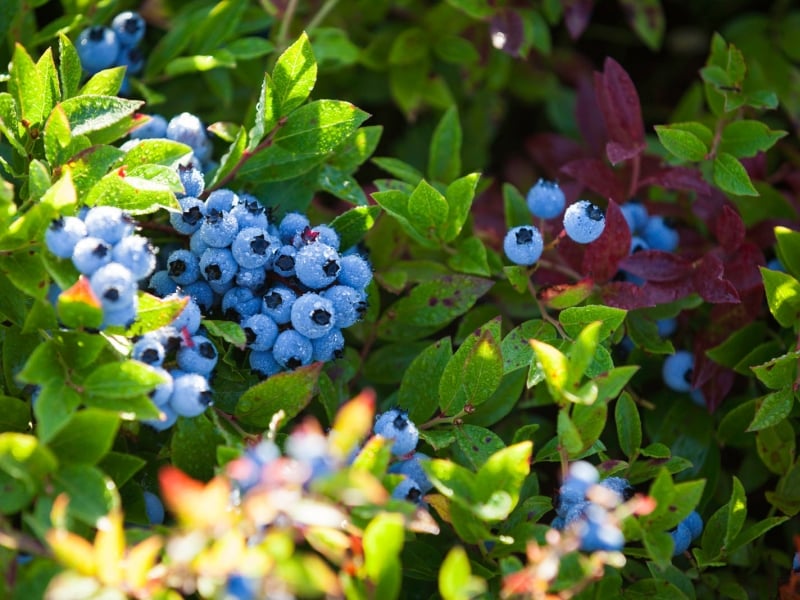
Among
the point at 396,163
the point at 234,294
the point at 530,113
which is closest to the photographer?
the point at 234,294

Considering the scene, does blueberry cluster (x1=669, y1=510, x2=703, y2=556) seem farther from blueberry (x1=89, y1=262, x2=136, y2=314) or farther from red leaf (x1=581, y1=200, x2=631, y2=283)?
blueberry (x1=89, y1=262, x2=136, y2=314)

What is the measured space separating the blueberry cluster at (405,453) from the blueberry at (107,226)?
514 mm

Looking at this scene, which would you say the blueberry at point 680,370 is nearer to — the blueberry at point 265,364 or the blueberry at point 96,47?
the blueberry at point 265,364

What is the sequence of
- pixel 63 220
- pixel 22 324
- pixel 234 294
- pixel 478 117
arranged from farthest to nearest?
pixel 478 117
pixel 234 294
pixel 22 324
pixel 63 220

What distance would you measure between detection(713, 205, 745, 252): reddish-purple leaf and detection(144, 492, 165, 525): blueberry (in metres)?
1.27

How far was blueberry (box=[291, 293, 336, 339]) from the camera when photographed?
1.54 meters

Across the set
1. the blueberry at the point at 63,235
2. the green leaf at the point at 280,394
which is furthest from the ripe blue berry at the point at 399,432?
the blueberry at the point at 63,235

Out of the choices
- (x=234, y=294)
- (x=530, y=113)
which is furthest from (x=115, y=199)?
(x=530, y=113)

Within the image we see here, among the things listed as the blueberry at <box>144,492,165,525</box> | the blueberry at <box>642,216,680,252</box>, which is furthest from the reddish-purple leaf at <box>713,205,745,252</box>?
the blueberry at <box>144,492,165,525</box>

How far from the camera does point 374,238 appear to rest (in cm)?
203

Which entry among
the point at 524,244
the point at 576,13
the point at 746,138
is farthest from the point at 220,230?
the point at 576,13

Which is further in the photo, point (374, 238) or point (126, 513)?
point (374, 238)

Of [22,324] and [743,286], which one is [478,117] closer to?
[743,286]

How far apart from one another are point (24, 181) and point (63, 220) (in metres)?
0.35
